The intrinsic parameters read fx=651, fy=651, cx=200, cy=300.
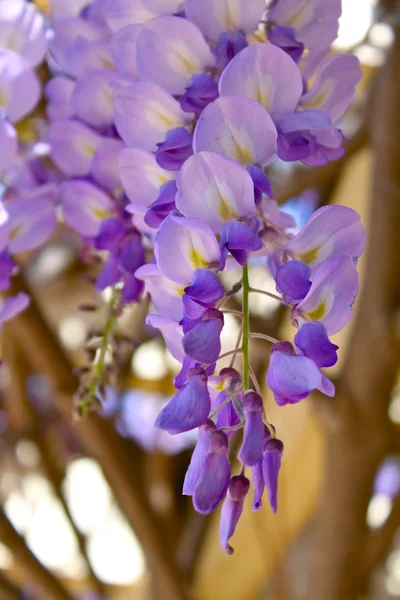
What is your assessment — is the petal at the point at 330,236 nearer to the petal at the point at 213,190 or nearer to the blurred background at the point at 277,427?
the petal at the point at 213,190

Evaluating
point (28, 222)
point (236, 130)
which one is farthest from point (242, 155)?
point (28, 222)

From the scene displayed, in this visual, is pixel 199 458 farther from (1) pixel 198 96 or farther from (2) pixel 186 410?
(1) pixel 198 96

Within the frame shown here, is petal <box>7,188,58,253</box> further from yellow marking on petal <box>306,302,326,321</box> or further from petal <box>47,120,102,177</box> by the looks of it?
yellow marking on petal <box>306,302,326,321</box>

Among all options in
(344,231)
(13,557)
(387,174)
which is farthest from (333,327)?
(13,557)

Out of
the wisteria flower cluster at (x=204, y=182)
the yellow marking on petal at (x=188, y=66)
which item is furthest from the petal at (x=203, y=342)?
the yellow marking on petal at (x=188, y=66)

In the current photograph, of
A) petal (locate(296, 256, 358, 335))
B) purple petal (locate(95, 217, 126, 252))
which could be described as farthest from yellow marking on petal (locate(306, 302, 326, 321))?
purple petal (locate(95, 217, 126, 252))

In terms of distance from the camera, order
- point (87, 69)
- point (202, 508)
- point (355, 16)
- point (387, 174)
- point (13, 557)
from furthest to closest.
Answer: point (355, 16) < point (13, 557) < point (387, 174) < point (87, 69) < point (202, 508)

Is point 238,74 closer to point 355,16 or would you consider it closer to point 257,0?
point 257,0
